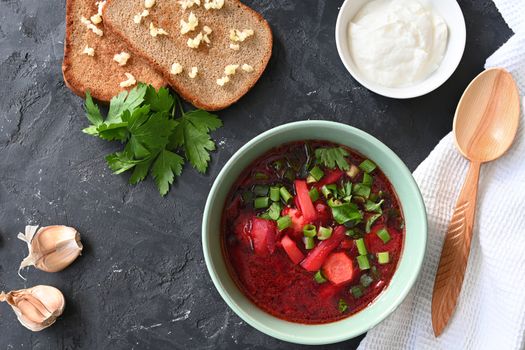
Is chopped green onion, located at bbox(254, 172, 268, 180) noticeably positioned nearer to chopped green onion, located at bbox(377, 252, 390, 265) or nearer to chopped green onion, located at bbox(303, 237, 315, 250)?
chopped green onion, located at bbox(303, 237, 315, 250)

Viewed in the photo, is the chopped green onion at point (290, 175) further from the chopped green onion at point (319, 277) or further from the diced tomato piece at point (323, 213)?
the chopped green onion at point (319, 277)

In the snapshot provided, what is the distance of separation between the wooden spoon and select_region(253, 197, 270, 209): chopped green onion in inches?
31.8

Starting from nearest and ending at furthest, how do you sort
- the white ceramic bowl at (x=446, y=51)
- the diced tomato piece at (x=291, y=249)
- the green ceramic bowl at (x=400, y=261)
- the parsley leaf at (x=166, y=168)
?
the green ceramic bowl at (x=400, y=261) < the diced tomato piece at (x=291, y=249) < the white ceramic bowl at (x=446, y=51) < the parsley leaf at (x=166, y=168)

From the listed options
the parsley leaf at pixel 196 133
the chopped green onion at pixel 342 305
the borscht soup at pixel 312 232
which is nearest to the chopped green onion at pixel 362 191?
the borscht soup at pixel 312 232

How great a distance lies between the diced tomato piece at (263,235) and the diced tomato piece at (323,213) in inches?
7.4

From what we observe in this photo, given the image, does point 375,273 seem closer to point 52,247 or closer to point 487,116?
point 487,116

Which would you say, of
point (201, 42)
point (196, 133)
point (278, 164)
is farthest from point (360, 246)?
point (201, 42)

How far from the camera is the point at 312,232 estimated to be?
262 cm

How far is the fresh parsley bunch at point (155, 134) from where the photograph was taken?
2.94m

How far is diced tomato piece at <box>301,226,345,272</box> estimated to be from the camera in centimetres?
263

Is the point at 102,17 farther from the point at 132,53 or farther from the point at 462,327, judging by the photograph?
the point at 462,327

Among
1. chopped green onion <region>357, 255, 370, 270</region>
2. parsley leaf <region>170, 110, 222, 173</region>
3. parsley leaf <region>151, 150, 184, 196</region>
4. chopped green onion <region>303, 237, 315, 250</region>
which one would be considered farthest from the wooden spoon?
parsley leaf <region>151, 150, 184, 196</region>

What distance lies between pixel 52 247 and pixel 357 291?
1.43 metres

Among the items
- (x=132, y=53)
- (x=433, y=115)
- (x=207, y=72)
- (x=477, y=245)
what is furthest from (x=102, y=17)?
(x=477, y=245)
